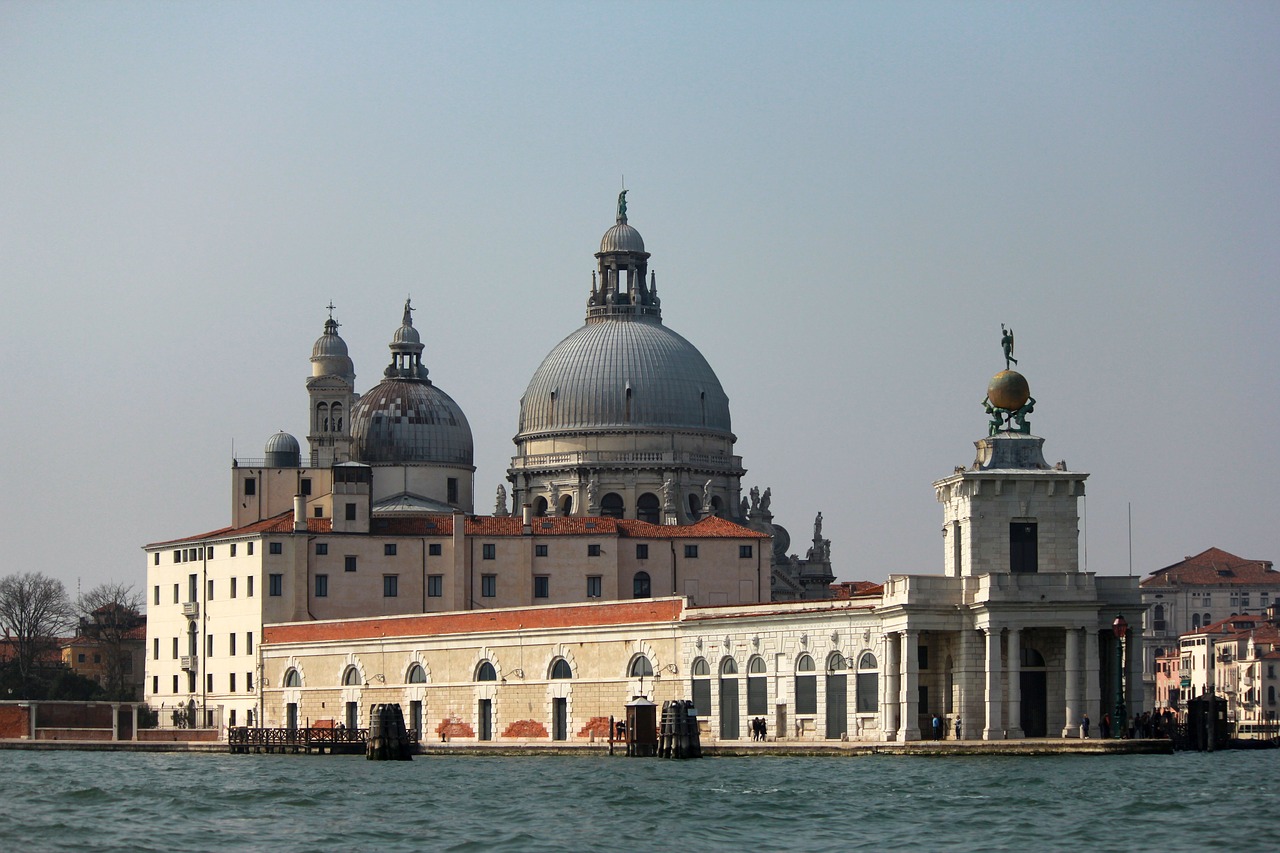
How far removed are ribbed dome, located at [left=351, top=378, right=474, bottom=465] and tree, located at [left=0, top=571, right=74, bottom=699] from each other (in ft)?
57.8

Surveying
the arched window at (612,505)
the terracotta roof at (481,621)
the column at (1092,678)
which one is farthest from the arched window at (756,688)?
the arched window at (612,505)

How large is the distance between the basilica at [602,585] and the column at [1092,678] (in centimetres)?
6

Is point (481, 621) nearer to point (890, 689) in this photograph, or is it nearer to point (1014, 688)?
point (890, 689)

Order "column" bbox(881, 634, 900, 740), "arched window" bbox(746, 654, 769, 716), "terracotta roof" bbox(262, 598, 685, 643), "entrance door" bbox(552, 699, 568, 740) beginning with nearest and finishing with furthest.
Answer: "column" bbox(881, 634, 900, 740)
"arched window" bbox(746, 654, 769, 716)
"terracotta roof" bbox(262, 598, 685, 643)
"entrance door" bbox(552, 699, 568, 740)

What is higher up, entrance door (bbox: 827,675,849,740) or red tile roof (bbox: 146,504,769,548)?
red tile roof (bbox: 146,504,769,548)

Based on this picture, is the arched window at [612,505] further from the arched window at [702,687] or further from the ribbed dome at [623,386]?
the arched window at [702,687]

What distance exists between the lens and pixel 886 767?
59.2 m

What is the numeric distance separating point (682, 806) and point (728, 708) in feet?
68.5

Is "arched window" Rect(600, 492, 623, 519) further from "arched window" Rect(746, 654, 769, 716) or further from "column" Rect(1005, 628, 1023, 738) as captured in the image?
"column" Rect(1005, 628, 1023, 738)

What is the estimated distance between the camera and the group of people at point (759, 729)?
226 ft

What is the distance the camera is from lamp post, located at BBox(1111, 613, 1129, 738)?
212 feet

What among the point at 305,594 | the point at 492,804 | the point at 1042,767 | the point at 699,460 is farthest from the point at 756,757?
the point at 699,460

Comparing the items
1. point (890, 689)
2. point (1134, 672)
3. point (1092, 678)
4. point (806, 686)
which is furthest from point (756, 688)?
point (1134, 672)

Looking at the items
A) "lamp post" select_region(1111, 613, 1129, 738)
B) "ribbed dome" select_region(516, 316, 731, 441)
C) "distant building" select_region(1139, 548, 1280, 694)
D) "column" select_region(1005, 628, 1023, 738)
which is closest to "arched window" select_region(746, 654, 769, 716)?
"column" select_region(1005, 628, 1023, 738)
